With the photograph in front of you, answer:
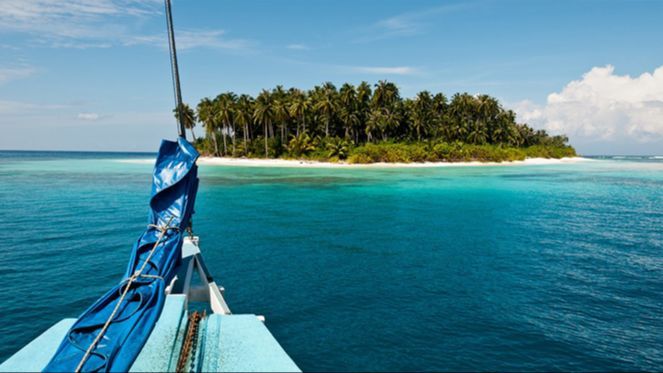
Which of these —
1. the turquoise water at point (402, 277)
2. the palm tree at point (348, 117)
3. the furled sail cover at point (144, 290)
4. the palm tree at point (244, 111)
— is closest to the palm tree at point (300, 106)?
the palm tree at point (348, 117)

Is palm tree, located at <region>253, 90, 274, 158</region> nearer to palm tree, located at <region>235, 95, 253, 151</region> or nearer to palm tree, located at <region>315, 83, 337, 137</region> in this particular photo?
palm tree, located at <region>235, 95, 253, 151</region>

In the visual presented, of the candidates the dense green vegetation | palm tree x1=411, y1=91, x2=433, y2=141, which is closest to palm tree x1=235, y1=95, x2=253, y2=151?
the dense green vegetation

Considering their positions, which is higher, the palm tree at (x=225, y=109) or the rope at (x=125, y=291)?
the palm tree at (x=225, y=109)

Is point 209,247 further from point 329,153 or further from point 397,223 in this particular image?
point 329,153

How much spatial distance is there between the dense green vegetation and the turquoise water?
2191 inches

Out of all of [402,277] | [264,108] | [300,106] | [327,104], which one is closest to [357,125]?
[327,104]

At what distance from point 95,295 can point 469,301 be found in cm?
1096

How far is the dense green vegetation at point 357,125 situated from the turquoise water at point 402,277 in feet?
183

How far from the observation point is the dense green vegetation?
82312 mm

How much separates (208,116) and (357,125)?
116 ft

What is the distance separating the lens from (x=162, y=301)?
667 centimetres

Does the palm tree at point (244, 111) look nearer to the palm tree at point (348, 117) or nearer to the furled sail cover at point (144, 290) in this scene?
the palm tree at point (348, 117)

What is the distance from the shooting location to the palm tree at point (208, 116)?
90812 millimetres

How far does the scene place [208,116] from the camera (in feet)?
298
